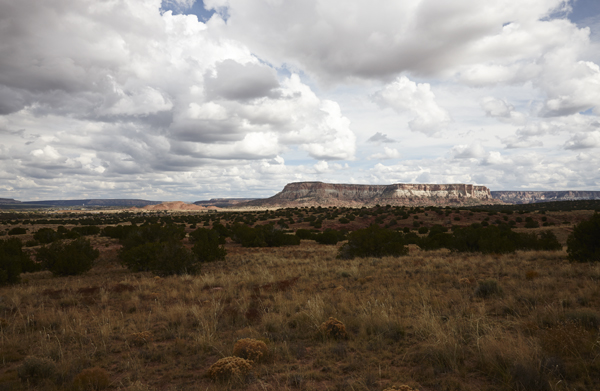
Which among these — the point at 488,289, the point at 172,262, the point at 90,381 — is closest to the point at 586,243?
the point at 488,289

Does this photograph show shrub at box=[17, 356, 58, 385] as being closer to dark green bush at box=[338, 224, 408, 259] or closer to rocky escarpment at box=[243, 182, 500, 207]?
dark green bush at box=[338, 224, 408, 259]

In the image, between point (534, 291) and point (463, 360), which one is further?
point (534, 291)

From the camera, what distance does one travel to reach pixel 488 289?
828 centimetres

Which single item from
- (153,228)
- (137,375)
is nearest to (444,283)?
(137,375)

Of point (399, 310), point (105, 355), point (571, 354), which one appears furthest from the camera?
point (399, 310)

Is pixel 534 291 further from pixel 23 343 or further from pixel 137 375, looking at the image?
pixel 23 343

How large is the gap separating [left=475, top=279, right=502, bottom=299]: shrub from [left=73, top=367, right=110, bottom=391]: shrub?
8.63m

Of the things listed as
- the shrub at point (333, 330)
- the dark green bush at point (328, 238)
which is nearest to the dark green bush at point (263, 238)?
the dark green bush at point (328, 238)

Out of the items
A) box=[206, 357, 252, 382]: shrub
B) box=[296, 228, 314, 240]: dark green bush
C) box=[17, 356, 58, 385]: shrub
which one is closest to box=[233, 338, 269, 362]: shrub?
box=[206, 357, 252, 382]: shrub

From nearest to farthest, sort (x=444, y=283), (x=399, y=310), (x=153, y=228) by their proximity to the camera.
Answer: (x=399, y=310) → (x=444, y=283) → (x=153, y=228)

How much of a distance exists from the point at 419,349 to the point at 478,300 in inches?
145

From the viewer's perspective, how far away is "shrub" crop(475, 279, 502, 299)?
26.9 feet

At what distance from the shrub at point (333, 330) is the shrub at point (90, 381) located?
381cm

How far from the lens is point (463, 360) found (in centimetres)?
472
